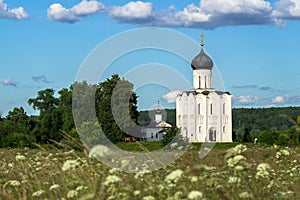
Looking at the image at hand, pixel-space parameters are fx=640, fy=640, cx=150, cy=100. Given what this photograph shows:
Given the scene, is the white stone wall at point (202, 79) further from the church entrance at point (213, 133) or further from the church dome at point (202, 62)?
the church entrance at point (213, 133)

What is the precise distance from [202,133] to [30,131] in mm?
22403

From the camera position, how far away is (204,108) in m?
82.9

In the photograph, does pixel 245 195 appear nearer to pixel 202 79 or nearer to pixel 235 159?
pixel 235 159

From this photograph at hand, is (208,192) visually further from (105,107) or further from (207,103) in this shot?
(207,103)

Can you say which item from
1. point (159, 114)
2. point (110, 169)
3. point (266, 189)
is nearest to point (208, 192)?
point (266, 189)

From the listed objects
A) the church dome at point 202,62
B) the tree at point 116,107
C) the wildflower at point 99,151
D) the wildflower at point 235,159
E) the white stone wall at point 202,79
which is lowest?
the wildflower at point 235,159

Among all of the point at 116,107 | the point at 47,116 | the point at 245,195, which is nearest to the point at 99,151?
the point at 245,195

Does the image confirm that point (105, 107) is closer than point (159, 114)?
Yes

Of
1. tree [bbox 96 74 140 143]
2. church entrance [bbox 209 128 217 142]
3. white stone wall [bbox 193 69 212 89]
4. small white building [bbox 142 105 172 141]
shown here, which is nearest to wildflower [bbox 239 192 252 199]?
tree [bbox 96 74 140 143]

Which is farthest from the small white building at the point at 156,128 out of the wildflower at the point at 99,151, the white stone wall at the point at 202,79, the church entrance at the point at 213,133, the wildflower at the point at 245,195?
the wildflower at the point at 99,151

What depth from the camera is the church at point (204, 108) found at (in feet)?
271

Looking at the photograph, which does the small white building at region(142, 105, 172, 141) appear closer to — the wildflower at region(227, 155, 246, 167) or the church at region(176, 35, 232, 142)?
the church at region(176, 35, 232, 142)

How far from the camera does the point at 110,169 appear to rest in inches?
333

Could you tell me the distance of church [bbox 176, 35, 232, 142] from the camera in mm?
82750
